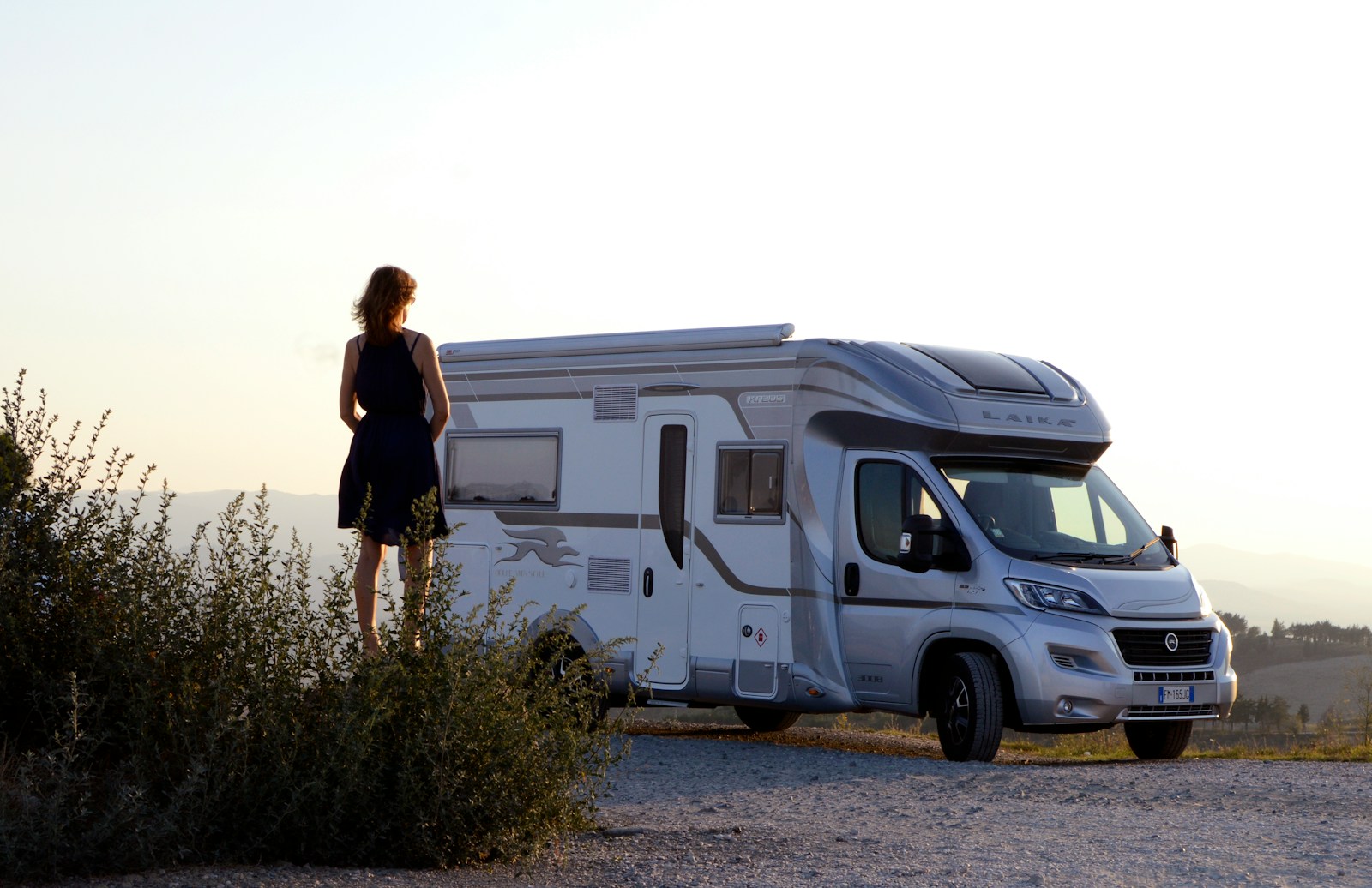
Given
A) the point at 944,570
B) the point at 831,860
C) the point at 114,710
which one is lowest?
the point at 831,860

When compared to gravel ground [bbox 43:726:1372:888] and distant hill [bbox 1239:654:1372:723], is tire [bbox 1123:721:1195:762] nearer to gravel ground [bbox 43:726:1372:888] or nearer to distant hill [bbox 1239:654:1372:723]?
gravel ground [bbox 43:726:1372:888]

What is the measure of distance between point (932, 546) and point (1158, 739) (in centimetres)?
235

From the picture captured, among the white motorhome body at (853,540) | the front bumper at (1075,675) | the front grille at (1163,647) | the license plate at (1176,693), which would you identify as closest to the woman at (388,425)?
the white motorhome body at (853,540)

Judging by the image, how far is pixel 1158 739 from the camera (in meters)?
11.6

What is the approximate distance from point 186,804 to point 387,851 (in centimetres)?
74

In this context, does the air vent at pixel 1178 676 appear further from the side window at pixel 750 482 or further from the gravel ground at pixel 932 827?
the side window at pixel 750 482

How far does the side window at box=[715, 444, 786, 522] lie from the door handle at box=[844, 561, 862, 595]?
614mm

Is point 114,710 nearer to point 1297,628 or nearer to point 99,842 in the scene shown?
point 99,842

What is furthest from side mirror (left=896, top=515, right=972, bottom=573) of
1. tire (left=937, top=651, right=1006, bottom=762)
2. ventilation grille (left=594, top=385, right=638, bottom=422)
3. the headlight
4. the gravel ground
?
ventilation grille (left=594, top=385, right=638, bottom=422)

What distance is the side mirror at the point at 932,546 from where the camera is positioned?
426 inches

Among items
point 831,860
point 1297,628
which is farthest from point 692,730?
point 1297,628

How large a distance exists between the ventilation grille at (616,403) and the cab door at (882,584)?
1861mm

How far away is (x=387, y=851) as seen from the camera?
578cm

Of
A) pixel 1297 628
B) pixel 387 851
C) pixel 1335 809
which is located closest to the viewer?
pixel 387 851
